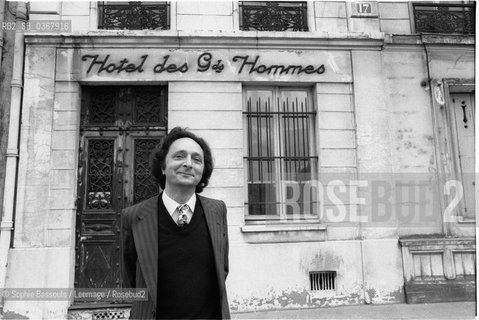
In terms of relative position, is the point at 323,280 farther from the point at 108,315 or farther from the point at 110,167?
the point at 110,167

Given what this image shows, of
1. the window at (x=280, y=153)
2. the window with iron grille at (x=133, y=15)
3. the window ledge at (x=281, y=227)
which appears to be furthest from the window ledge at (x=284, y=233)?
the window with iron grille at (x=133, y=15)

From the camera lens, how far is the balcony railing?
755 cm

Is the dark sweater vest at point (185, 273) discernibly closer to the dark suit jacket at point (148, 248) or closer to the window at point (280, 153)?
the dark suit jacket at point (148, 248)

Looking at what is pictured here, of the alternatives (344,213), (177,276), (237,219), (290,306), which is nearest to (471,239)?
(344,213)

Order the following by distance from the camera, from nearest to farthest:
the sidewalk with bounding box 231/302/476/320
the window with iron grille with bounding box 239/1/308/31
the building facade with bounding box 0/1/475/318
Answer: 1. the sidewalk with bounding box 231/302/476/320
2. the building facade with bounding box 0/1/475/318
3. the window with iron grille with bounding box 239/1/308/31

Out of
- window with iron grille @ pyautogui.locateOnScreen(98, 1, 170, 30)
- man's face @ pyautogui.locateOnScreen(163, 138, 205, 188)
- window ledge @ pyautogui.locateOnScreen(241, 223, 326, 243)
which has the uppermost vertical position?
window with iron grille @ pyautogui.locateOnScreen(98, 1, 170, 30)

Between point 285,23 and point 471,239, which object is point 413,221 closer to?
point 471,239

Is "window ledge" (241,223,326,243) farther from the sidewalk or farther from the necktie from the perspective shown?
the necktie

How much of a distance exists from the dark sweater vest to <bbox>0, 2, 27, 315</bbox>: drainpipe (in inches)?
203

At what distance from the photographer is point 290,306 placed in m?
6.26

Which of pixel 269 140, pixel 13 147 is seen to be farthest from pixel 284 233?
pixel 13 147

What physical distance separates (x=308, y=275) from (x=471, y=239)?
309 centimetres

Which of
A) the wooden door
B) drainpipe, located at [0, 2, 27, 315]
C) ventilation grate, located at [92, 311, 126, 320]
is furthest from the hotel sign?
ventilation grate, located at [92, 311, 126, 320]

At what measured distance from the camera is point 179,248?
2238 mm
